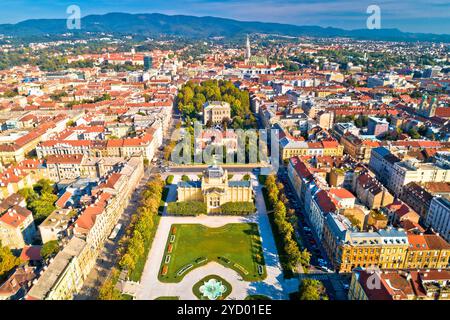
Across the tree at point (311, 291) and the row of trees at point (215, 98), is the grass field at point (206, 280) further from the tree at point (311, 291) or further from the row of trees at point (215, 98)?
the row of trees at point (215, 98)

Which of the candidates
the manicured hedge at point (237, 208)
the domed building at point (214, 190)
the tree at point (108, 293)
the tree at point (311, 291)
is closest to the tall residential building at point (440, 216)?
the tree at point (311, 291)

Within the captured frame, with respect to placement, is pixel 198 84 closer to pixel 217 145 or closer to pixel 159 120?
pixel 159 120

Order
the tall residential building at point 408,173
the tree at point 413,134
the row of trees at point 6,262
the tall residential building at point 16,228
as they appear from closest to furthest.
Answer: the row of trees at point 6,262
the tall residential building at point 16,228
the tall residential building at point 408,173
the tree at point 413,134

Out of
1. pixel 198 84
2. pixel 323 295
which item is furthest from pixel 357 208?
pixel 198 84

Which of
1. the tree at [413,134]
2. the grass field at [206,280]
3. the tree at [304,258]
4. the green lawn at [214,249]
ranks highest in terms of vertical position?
the tree at [413,134]

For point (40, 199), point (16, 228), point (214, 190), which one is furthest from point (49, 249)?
point (214, 190)
